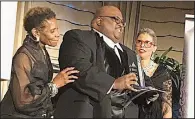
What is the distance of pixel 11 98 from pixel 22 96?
0.11 ft

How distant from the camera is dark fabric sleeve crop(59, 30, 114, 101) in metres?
0.97

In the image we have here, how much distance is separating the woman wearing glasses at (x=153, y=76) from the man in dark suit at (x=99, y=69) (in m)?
0.03

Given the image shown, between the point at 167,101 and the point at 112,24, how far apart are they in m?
0.26

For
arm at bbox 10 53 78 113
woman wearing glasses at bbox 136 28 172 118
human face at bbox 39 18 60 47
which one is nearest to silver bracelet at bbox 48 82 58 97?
arm at bbox 10 53 78 113

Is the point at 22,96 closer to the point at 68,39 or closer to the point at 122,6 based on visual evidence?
the point at 68,39

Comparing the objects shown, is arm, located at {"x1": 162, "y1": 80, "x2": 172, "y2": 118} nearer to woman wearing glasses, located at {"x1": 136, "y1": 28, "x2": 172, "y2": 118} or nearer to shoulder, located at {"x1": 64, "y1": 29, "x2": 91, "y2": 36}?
woman wearing glasses, located at {"x1": 136, "y1": 28, "x2": 172, "y2": 118}

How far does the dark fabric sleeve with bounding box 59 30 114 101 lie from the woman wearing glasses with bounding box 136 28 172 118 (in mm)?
121

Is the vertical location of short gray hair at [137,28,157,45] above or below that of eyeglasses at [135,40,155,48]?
above

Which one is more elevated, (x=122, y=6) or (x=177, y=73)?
(x=122, y=6)

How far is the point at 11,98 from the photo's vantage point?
98cm

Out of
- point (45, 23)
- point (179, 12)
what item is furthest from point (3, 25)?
point (179, 12)

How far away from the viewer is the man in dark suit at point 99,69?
967mm

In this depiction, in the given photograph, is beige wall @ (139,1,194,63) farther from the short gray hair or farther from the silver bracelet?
the silver bracelet

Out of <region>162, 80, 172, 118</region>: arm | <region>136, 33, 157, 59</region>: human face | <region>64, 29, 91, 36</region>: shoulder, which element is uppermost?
<region>64, 29, 91, 36</region>: shoulder
